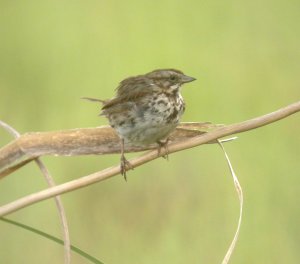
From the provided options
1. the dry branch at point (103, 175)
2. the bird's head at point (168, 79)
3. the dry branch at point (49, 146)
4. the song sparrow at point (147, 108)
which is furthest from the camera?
the bird's head at point (168, 79)

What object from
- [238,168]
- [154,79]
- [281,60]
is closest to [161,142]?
[154,79]

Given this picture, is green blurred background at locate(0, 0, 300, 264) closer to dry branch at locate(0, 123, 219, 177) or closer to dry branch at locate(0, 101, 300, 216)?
dry branch at locate(0, 123, 219, 177)

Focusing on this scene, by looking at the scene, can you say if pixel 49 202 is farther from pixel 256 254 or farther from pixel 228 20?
pixel 228 20

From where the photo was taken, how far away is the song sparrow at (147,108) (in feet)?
13.9

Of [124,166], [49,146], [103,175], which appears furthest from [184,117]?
[103,175]

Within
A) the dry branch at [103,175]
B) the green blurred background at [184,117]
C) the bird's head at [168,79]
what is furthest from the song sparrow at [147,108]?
the dry branch at [103,175]

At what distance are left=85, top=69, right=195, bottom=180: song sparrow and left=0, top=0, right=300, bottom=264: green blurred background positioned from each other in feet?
1.95

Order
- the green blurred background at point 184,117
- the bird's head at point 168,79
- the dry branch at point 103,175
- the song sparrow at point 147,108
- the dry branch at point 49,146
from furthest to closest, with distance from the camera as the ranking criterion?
the green blurred background at point 184,117 → the bird's head at point 168,79 → the song sparrow at point 147,108 → the dry branch at point 49,146 → the dry branch at point 103,175

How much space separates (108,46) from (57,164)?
1406 mm

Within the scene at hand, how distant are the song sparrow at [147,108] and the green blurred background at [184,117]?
23.5 inches

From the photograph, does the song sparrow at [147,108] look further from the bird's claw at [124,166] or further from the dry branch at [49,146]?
the dry branch at [49,146]

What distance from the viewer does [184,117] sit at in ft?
19.3

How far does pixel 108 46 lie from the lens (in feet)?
22.1

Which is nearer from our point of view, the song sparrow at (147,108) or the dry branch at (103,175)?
the dry branch at (103,175)
